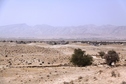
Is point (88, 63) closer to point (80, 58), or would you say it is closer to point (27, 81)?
point (80, 58)

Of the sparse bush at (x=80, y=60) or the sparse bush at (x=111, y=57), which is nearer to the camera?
the sparse bush at (x=80, y=60)

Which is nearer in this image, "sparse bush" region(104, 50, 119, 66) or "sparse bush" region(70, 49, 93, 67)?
"sparse bush" region(70, 49, 93, 67)

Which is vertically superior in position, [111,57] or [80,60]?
[111,57]

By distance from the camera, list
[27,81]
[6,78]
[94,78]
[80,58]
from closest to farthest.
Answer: [94,78]
[27,81]
[6,78]
[80,58]

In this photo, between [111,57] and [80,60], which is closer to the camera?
[80,60]

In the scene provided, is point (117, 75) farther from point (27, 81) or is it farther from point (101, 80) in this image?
point (27, 81)

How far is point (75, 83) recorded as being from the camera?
19.3 metres

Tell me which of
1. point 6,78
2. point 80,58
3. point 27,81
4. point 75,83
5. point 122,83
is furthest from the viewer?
point 80,58

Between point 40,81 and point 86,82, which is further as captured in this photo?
point 40,81

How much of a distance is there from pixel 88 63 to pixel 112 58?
3.82m

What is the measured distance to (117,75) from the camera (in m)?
20.8

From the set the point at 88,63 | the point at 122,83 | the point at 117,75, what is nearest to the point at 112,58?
the point at 88,63

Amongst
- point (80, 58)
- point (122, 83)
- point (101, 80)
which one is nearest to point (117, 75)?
point (101, 80)

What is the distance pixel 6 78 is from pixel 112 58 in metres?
19.4
